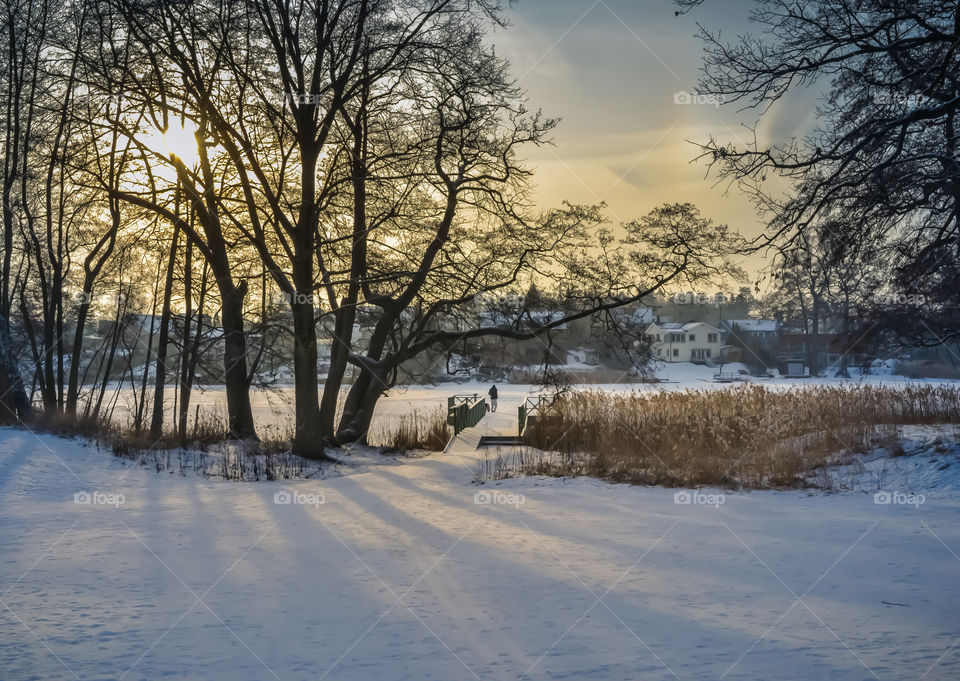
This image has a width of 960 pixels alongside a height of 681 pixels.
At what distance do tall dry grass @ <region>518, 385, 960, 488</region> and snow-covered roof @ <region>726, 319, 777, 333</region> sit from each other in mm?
75380

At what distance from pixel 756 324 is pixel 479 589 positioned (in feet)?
329

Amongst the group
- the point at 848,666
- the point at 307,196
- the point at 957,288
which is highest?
the point at 307,196

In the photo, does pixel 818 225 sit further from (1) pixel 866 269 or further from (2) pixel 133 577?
(2) pixel 133 577

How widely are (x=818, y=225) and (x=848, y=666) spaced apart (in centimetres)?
656

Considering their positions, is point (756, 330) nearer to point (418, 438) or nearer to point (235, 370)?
point (418, 438)

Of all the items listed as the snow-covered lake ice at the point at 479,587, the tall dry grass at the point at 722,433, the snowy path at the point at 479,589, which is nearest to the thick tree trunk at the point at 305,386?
the tall dry grass at the point at 722,433

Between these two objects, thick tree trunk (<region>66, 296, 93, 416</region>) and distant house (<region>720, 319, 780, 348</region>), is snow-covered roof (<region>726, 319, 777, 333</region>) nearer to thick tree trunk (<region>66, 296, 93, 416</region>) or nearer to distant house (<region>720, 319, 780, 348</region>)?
distant house (<region>720, 319, 780, 348</region>)

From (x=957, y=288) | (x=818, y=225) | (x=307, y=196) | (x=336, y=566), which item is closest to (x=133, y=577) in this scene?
(x=336, y=566)

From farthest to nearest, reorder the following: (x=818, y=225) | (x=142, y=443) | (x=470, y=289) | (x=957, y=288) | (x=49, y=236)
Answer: (x=49, y=236), (x=470, y=289), (x=142, y=443), (x=957, y=288), (x=818, y=225)

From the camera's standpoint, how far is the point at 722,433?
1416cm

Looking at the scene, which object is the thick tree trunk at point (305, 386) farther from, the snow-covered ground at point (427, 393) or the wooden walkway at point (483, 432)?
the wooden walkway at point (483, 432)

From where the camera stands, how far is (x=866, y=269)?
35.2ft

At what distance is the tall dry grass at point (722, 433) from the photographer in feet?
38.1

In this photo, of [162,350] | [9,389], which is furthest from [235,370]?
[9,389]
